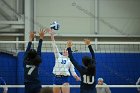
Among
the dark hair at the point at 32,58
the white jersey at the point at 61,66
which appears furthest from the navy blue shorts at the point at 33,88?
the white jersey at the point at 61,66

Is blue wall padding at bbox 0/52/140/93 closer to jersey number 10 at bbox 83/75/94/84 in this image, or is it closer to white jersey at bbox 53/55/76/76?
white jersey at bbox 53/55/76/76

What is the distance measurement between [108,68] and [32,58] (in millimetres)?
6516

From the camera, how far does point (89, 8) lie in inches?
569

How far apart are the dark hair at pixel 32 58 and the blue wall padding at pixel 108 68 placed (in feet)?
19.1

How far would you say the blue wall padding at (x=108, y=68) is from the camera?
12.8 m

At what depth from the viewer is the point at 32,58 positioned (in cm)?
674

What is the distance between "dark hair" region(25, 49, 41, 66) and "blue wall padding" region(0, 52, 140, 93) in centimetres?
583

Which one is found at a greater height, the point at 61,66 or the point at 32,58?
the point at 32,58

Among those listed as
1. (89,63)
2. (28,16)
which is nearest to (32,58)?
(89,63)

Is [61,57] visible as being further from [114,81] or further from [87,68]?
[114,81]

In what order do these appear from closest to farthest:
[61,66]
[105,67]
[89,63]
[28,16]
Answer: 1. [89,63]
2. [61,66]
3. [105,67]
4. [28,16]

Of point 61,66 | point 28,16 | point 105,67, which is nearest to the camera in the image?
point 61,66

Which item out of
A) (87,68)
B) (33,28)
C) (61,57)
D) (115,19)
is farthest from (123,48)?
(87,68)

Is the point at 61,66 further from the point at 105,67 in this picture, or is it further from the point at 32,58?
the point at 105,67
